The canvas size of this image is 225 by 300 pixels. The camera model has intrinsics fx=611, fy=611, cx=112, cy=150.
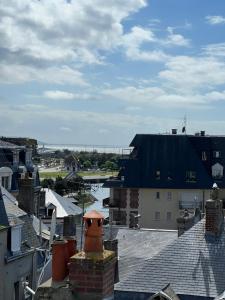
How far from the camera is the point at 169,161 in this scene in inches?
2662

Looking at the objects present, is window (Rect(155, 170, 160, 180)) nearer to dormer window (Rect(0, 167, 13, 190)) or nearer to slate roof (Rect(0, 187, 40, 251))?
dormer window (Rect(0, 167, 13, 190))

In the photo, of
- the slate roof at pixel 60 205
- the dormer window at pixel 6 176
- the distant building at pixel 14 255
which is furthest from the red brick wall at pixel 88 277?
the slate roof at pixel 60 205

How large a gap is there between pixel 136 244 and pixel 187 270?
841cm

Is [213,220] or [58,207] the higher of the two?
[213,220]

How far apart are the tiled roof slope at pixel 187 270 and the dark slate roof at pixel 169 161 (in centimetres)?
4507

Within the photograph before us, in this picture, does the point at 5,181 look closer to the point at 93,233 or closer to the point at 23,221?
the point at 23,221

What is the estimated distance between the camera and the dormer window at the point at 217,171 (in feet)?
221

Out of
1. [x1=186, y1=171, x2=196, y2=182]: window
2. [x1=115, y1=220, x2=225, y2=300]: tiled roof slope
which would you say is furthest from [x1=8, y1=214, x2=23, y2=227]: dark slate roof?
[x1=186, y1=171, x2=196, y2=182]: window

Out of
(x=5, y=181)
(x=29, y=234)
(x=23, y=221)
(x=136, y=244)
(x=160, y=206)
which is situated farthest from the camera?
(x=160, y=206)

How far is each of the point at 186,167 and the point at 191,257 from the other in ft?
157

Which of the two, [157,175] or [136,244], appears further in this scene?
[157,175]

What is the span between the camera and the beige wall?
64250 millimetres

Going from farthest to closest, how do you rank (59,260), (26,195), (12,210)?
1. (26,195)
2. (12,210)
3. (59,260)

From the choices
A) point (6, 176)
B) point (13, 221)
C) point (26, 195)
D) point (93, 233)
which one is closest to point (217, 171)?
point (6, 176)
